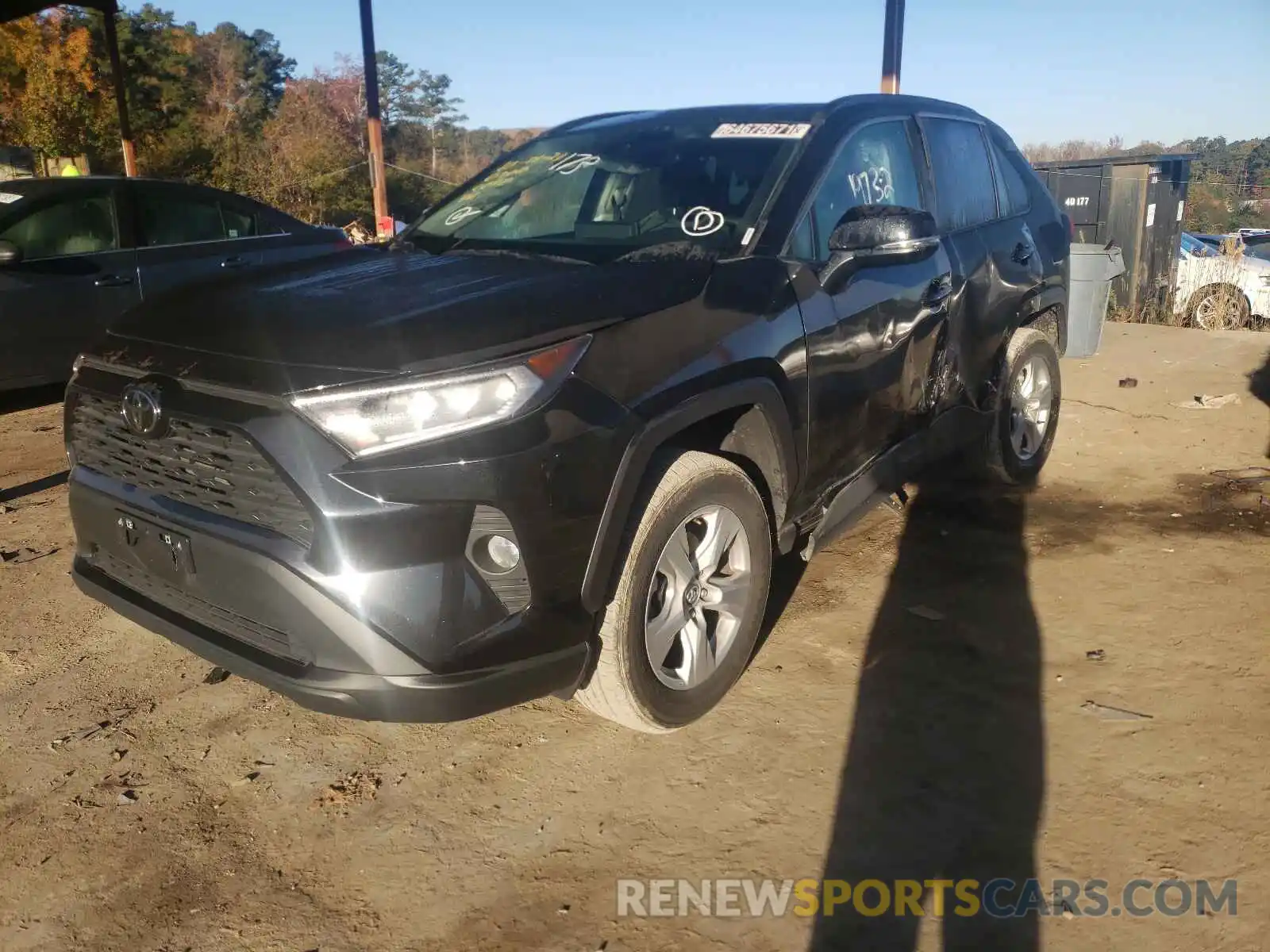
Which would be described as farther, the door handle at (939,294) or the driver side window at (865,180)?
the door handle at (939,294)

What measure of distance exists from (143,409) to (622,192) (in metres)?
1.83

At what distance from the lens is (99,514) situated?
2.77 meters

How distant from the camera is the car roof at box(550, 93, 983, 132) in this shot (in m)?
3.62

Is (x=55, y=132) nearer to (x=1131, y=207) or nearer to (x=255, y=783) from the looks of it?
(x=1131, y=207)

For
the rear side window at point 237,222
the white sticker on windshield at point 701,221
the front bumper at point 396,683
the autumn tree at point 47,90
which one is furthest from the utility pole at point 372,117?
the front bumper at point 396,683

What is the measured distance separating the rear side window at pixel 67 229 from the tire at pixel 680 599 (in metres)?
5.40

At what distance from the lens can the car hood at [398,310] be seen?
2.36 meters

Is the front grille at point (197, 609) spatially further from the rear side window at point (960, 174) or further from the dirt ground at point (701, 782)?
the rear side window at point (960, 174)

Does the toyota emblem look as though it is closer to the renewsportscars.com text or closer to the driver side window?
the renewsportscars.com text

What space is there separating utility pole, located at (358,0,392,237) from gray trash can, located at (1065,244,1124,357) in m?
11.1

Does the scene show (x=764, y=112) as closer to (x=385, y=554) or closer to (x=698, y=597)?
(x=698, y=597)

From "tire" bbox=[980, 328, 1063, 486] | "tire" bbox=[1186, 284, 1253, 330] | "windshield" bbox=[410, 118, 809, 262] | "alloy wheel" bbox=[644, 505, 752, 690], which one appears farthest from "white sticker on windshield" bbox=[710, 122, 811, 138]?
"tire" bbox=[1186, 284, 1253, 330]

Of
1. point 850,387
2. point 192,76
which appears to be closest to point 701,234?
point 850,387

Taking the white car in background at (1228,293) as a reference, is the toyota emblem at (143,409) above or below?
above
